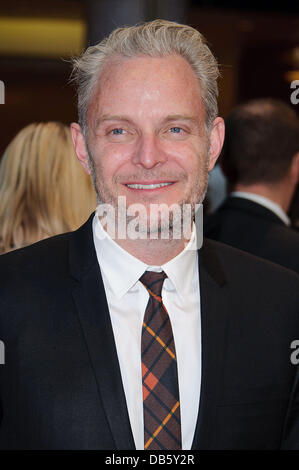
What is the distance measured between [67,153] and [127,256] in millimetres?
1124

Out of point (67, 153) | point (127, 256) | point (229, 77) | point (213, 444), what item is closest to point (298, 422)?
point (213, 444)

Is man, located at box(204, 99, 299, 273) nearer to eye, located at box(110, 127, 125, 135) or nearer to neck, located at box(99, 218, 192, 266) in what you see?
neck, located at box(99, 218, 192, 266)

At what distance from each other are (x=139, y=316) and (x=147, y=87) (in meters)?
0.53

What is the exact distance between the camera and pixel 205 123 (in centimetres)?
174

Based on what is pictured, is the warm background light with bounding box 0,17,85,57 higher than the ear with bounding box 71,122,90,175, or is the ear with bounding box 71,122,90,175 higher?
the warm background light with bounding box 0,17,85,57

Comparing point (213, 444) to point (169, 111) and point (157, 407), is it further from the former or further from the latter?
point (169, 111)

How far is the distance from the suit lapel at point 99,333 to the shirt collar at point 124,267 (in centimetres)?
3

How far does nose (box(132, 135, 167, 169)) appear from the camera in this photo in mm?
1595

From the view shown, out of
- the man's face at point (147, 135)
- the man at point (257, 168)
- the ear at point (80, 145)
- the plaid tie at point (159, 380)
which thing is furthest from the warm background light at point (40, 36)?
the plaid tie at point (159, 380)

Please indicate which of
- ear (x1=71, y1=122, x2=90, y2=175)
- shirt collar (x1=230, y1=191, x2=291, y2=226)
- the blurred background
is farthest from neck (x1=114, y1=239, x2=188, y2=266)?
the blurred background

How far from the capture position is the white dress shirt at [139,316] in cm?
158

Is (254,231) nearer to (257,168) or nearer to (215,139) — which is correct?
(257,168)

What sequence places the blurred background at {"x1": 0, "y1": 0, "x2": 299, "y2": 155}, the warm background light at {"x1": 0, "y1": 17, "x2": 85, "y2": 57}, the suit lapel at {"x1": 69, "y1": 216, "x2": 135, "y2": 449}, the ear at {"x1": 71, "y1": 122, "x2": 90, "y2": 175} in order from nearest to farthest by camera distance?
the suit lapel at {"x1": 69, "y1": 216, "x2": 135, "y2": 449} < the ear at {"x1": 71, "y1": 122, "x2": 90, "y2": 175} < the blurred background at {"x1": 0, "y1": 0, "x2": 299, "y2": 155} < the warm background light at {"x1": 0, "y1": 17, "x2": 85, "y2": 57}

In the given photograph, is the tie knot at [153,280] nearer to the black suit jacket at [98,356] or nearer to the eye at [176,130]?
the black suit jacket at [98,356]
